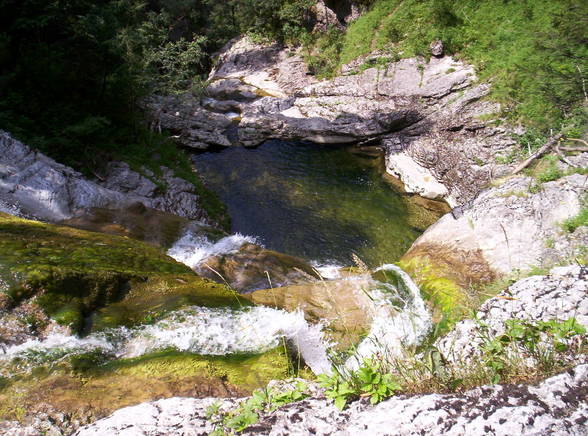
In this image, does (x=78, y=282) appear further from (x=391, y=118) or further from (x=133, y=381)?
(x=391, y=118)

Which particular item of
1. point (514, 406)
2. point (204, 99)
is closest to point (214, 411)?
point (514, 406)

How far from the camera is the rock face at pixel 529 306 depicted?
6.70 ft

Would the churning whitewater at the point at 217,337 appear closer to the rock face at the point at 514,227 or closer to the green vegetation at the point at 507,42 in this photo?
the rock face at the point at 514,227

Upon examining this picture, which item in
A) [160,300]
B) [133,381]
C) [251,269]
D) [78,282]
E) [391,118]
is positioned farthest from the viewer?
[391,118]

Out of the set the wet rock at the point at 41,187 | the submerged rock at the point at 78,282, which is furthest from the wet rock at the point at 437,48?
the submerged rock at the point at 78,282

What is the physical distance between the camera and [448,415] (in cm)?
153

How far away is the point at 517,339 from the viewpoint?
6.10ft

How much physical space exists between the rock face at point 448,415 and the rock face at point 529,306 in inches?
17.1

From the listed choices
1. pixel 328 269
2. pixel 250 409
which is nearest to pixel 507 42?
pixel 328 269

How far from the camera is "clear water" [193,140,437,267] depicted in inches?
387

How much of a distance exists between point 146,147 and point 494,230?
10.5 meters

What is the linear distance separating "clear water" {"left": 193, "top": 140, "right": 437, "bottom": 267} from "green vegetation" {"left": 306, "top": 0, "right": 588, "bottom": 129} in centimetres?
469

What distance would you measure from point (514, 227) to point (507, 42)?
Result: 12415mm

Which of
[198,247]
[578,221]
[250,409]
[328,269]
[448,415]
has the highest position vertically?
[578,221]
